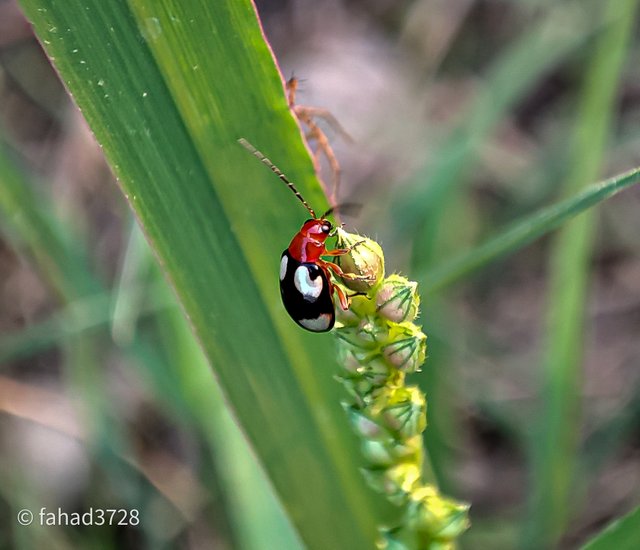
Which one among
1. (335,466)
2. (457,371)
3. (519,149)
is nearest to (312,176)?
(335,466)

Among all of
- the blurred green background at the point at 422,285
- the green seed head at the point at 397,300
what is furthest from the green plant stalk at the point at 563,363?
the green seed head at the point at 397,300

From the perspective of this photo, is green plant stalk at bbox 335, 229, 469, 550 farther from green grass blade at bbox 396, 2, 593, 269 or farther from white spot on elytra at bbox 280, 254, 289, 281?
green grass blade at bbox 396, 2, 593, 269

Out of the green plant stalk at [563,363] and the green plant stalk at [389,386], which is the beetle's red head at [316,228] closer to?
the green plant stalk at [389,386]

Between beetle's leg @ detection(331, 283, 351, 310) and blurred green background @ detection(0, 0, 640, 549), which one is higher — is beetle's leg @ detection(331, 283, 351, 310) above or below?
below

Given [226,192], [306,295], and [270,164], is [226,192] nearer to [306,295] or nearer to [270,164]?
[270,164]

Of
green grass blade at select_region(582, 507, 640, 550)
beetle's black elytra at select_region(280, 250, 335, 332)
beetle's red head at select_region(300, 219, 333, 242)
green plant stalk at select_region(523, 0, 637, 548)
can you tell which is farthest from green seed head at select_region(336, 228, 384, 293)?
green plant stalk at select_region(523, 0, 637, 548)

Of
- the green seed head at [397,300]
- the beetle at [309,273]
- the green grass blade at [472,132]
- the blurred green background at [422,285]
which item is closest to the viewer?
the green seed head at [397,300]
